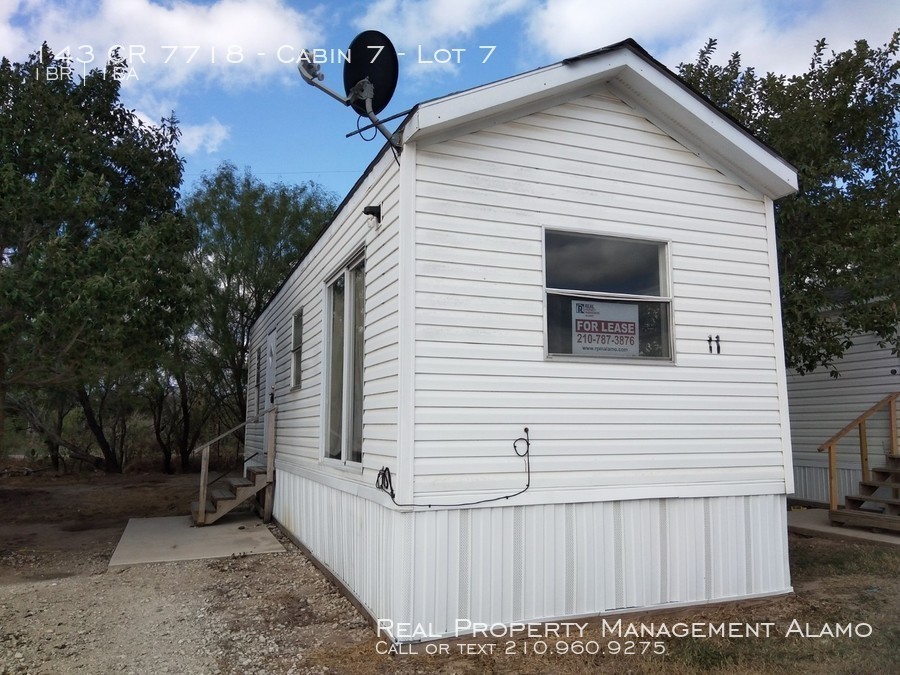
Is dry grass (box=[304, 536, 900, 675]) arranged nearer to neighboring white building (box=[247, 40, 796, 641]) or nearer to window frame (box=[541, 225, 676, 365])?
neighboring white building (box=[247, 40, 796, 641])

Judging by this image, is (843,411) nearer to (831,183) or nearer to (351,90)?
(831,183)

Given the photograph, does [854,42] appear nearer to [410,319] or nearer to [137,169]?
[410,319]

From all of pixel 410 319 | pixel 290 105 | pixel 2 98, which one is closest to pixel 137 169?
pixel 2 98

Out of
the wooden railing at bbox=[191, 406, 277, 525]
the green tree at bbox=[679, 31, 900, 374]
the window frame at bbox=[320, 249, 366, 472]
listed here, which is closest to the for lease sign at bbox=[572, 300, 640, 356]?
the window frame at bbox=[320, 249, 366, 472]

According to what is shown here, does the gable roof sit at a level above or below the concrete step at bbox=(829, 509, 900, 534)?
above

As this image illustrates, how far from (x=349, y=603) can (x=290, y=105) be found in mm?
4986

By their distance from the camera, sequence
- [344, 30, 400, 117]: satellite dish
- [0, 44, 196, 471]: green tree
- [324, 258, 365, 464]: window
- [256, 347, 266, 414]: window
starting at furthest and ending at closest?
[256, 347, 266, 414]: window → [0, 44, 196, 471]: green tree → [324, 258, 365, 464]: window → [344, 30, 400, 117]: satellite dish

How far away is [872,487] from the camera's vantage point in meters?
9.17

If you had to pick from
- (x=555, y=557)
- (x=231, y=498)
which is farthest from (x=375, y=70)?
(x=231, y=498)

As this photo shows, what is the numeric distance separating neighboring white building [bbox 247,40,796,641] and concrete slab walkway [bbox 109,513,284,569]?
241 centimetres

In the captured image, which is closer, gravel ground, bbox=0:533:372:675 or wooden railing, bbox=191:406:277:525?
gravel ground, bbox=0:533:372:675

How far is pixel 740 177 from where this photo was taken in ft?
18.5

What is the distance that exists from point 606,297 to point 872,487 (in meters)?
6.61

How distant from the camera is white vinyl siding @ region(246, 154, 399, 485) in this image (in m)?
4.70
